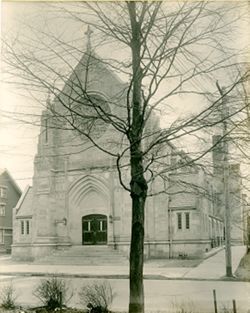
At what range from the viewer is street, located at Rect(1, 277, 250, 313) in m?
8.73

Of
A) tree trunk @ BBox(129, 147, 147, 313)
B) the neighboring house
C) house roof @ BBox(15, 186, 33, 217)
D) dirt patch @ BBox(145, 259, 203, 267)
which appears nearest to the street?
tree trunk @ BBox(129, 147, 147, 313)

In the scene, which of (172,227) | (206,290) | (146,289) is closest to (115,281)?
(146,289)

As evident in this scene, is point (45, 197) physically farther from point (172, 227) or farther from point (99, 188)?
point (172, 227)

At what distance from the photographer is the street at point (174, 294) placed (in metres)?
8.73

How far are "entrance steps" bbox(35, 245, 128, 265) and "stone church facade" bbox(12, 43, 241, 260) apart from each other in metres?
0.28

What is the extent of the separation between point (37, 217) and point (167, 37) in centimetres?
Answer: 1503

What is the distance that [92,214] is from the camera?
881 inches

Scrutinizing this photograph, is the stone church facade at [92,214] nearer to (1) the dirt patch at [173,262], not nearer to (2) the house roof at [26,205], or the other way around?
(2) the house roof at [26,205]

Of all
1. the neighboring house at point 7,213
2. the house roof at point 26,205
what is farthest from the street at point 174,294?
the house roof at point 26,205

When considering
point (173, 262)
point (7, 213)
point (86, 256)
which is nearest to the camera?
point (7, 213)

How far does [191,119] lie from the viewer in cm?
723

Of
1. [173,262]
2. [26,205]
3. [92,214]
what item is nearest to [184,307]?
[173,262]

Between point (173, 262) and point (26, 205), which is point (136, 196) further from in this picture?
point (26, 205)

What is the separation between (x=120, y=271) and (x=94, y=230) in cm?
539
